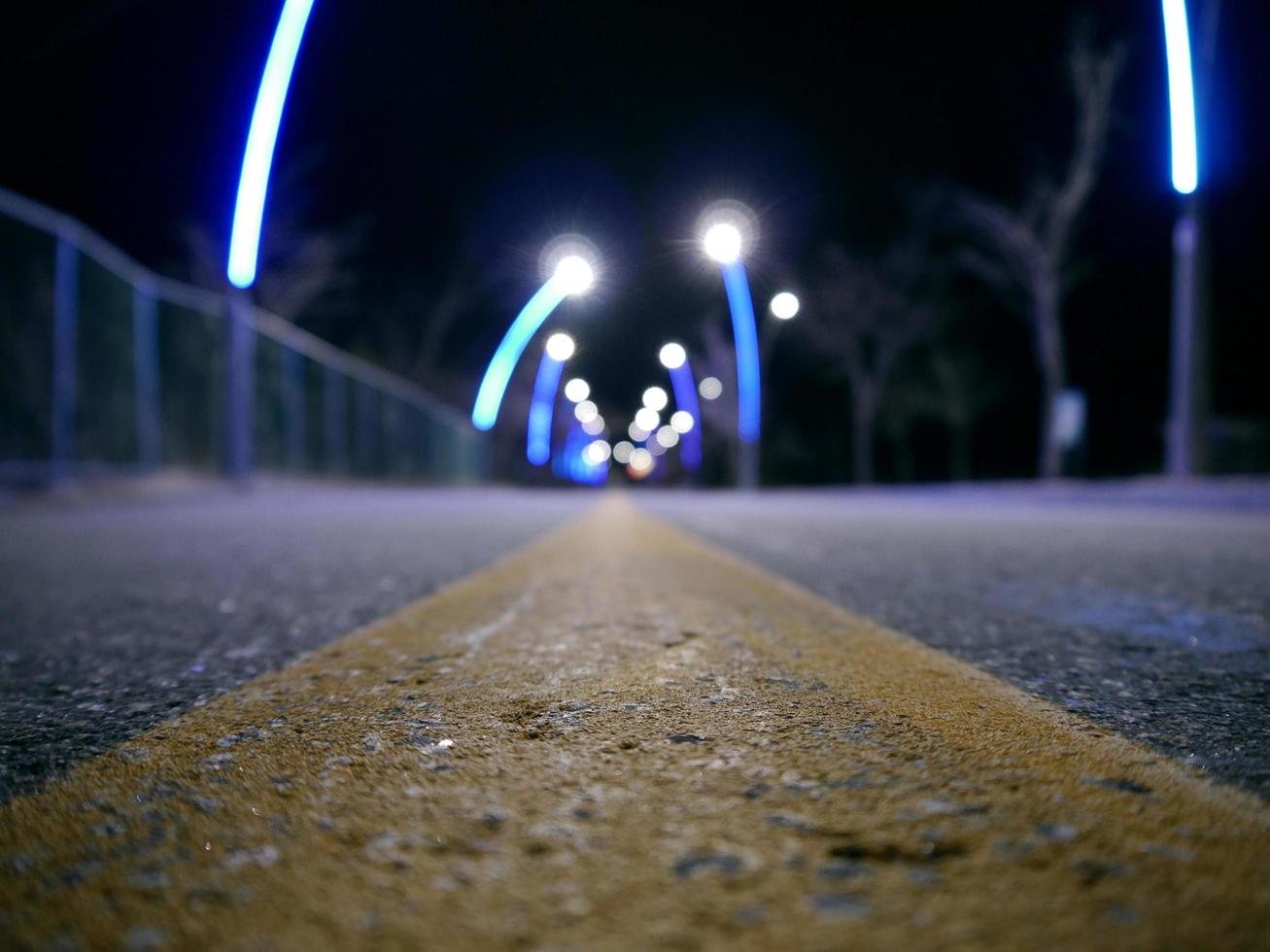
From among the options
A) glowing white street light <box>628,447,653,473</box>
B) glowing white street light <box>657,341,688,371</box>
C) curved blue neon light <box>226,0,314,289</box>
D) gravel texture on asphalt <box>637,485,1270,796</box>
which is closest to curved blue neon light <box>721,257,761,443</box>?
glowing white street light <box>657,341,688,371</box>

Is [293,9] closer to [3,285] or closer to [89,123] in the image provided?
[3,285]

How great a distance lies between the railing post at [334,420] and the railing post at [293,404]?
167cm

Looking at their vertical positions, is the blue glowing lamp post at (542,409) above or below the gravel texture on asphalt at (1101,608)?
above

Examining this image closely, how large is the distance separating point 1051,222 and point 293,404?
64.1ft

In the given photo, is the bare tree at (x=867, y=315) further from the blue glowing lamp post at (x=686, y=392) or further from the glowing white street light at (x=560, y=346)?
the glowing white street light at (x=560, y=346)

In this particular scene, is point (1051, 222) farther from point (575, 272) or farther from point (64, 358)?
point (64, 358)

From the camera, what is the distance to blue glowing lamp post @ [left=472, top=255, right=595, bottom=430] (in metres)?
28.0

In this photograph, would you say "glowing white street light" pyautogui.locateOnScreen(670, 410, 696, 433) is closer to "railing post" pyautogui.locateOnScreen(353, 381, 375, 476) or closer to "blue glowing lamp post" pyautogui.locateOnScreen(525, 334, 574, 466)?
"blue glowing lamp post" pyautogui.locateOnScreen(525, 334, 574, 466)

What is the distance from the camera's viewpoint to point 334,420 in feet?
67.6

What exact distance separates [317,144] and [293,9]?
597 inches

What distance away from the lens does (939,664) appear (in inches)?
85.4

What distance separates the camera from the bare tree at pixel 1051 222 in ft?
66.8

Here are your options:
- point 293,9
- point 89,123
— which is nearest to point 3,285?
point 293,9

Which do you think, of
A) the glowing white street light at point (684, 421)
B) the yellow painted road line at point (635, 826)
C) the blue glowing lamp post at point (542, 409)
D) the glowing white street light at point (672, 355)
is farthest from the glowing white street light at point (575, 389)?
the yellow painted road line at point (635, 826)
